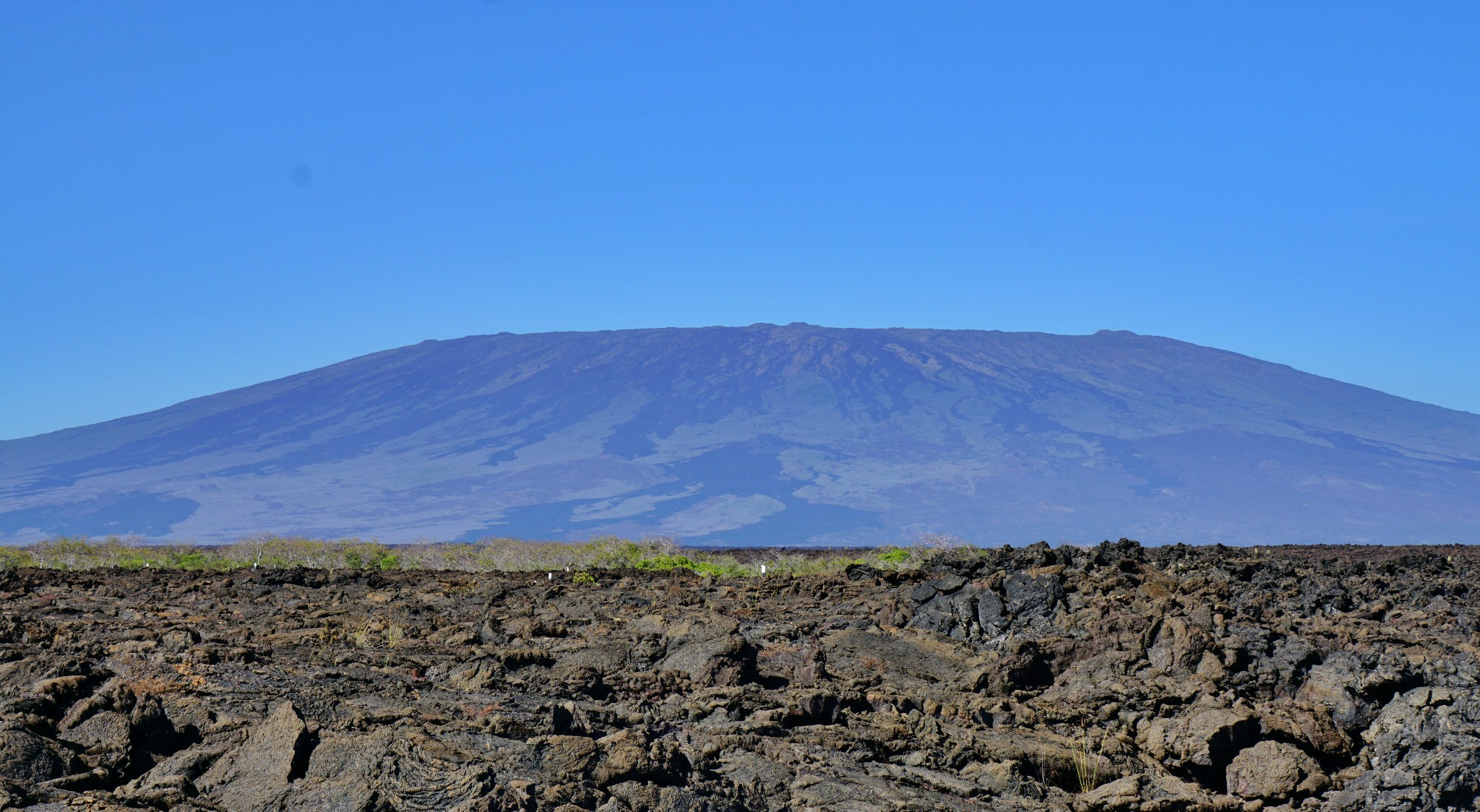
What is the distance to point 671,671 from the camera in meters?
11.7

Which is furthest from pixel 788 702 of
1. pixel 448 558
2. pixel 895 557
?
pixel 448 558

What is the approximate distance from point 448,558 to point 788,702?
3431 cm

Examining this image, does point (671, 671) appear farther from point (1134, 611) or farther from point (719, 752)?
point (1134, 611)

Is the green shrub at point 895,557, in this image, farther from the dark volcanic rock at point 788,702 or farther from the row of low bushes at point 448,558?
the dark volcanic rock at point 788,702

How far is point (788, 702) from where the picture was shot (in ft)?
32.8

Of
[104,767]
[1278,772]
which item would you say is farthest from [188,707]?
[1278,772]

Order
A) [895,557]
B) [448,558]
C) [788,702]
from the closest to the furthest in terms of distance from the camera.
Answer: [788,702]
[895,557]
[448,558]

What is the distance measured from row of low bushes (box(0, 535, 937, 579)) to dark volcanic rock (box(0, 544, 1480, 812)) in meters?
15.2

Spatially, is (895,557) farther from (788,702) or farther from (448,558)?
(788,702)

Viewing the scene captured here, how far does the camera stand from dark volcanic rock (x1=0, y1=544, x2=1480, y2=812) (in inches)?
283

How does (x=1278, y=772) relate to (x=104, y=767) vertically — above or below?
below

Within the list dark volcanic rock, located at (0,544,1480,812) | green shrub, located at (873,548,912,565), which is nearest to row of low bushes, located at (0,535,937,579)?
green shrub, located at (873,548,912,565)

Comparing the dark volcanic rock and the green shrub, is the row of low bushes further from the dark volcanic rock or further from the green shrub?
the dark volcanic rock

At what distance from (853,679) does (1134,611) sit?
402 centimetres
